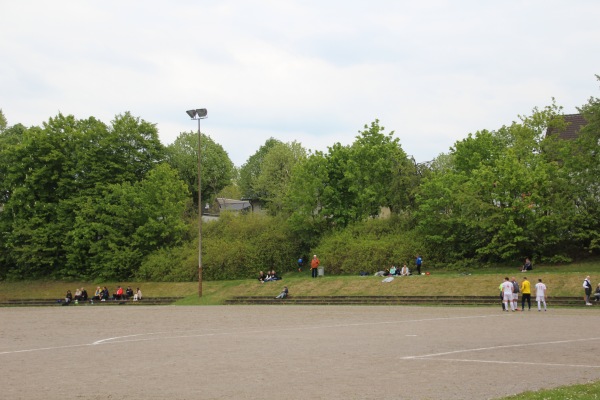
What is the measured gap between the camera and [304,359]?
15656 mm

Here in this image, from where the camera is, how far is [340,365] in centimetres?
1450

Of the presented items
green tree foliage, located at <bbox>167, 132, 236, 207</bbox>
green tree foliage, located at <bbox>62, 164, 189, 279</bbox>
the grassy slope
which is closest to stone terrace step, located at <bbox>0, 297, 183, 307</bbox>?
the grassy slope

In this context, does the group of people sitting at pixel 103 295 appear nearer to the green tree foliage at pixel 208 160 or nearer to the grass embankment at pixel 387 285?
the grass embankment at pixel 387 285

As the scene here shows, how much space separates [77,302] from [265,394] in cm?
4851

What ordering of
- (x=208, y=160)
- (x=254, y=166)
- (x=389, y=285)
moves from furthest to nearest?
(x=254, y=166) → (x=208, y=160) → (x=389, y=285)

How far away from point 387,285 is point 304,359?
30554 millimetres

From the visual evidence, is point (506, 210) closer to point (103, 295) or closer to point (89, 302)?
point (103, 295)

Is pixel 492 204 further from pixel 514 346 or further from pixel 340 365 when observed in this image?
pixel 340 365

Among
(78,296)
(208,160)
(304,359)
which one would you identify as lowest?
(304,359)

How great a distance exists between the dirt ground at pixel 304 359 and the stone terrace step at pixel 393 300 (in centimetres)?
1004

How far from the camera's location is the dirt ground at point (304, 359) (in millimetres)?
11672

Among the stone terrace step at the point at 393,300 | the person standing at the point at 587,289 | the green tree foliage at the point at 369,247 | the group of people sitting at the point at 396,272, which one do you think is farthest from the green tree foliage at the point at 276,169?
the person standing at the point at 587,289

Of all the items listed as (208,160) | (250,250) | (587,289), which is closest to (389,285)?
(587,289)

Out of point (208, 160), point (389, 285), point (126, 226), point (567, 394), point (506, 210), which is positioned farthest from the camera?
point (208, 160)
